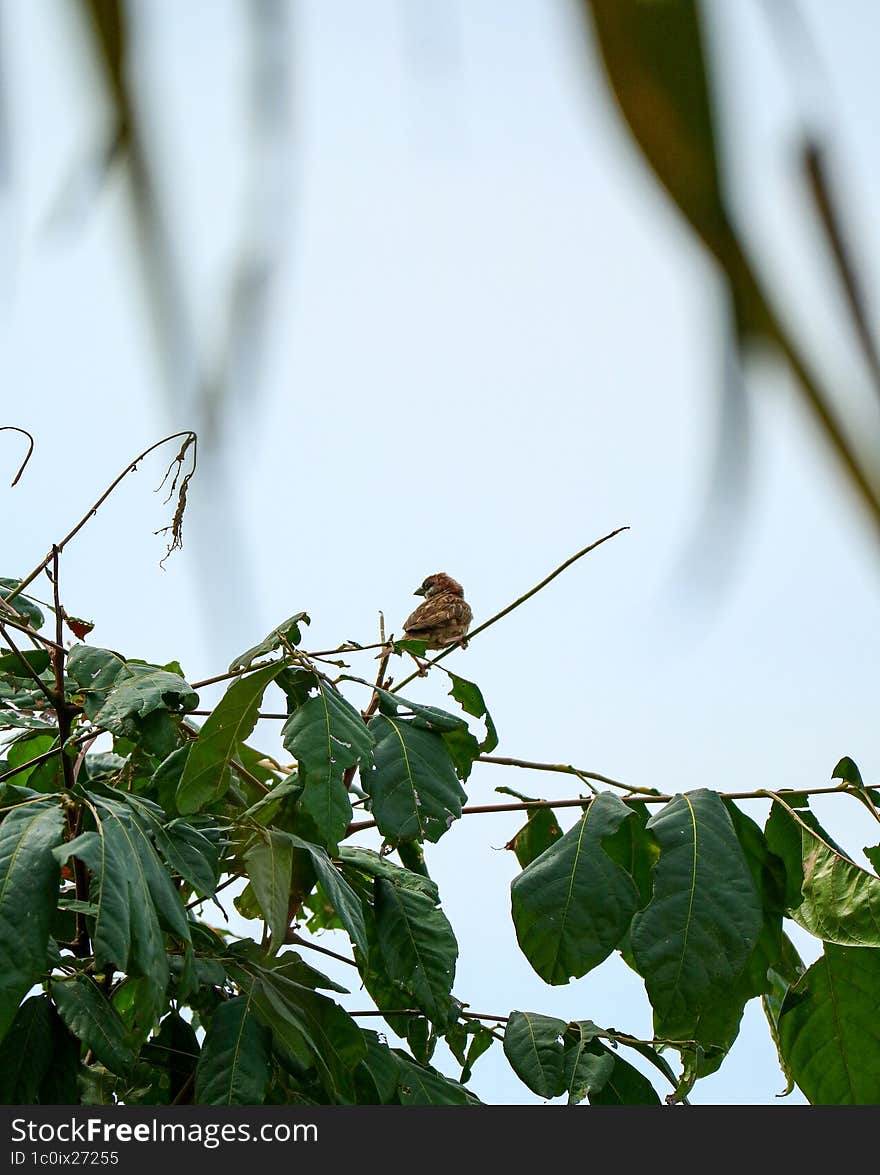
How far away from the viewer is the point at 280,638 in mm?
1812

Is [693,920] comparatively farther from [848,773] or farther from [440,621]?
[440,621]

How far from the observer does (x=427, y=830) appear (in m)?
1.76

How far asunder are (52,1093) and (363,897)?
52cm

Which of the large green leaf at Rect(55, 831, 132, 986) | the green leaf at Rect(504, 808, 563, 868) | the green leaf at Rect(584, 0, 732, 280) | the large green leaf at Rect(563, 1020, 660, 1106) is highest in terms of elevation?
the green leaf at Rect(584, 0, 732, 280)

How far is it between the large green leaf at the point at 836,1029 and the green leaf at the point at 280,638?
34.8 inches

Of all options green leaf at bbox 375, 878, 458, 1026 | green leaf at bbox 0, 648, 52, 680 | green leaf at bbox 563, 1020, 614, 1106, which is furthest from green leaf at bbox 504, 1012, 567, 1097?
green leaf at bbox 0, 648, 52, 680

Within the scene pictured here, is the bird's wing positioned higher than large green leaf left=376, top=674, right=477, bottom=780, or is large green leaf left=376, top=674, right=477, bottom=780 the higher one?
the bird's wing

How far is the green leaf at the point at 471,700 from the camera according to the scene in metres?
2.01

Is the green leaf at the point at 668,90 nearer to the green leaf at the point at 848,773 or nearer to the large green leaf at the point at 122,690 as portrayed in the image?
the large green leaf at the point at 122,690

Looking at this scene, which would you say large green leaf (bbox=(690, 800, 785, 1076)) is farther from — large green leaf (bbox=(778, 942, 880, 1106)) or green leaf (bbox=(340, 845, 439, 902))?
green leaf (bbox=(340, 845, 439, 902))

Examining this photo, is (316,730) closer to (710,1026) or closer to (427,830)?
(427,830)

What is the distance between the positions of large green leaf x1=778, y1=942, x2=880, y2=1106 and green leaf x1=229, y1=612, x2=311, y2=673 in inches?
34.8

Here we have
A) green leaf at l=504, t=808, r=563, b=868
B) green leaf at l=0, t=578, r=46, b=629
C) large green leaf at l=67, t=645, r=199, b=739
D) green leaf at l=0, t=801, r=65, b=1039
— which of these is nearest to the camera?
green leaf at l=0, t=801, r=65, b=1039

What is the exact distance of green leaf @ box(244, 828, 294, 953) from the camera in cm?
149
